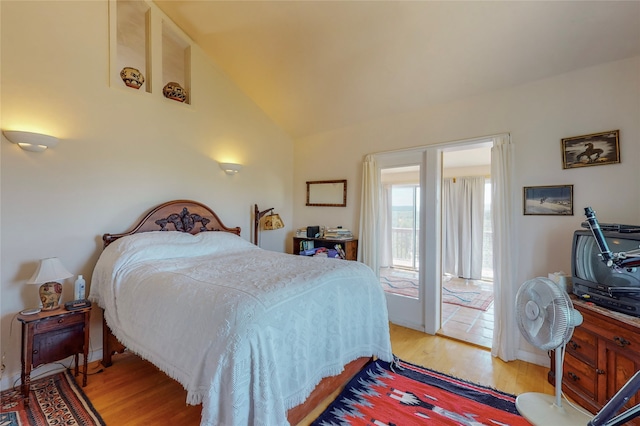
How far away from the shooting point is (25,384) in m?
1.94

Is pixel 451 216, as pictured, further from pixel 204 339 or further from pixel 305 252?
pixel 204 339

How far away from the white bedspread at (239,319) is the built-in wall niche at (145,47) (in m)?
1.64

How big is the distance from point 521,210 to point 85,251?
4.11 m

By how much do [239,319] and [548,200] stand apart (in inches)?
110

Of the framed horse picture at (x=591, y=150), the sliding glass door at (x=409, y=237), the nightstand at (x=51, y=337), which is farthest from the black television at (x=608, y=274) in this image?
the nightstand at (x=51, y=337)

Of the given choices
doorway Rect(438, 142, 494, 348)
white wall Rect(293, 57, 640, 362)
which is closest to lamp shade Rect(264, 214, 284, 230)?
white wall Rect(293, 57, 640, 362)

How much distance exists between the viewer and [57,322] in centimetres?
205

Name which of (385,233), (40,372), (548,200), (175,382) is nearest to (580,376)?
(548,200)

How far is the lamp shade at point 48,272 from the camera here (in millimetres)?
2018

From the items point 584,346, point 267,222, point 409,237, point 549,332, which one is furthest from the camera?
point 267,222

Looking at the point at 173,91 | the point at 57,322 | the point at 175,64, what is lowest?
the point at 57,322

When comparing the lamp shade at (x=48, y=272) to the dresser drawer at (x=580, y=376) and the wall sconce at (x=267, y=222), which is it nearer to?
the wall sconce at (x=267, y=222)

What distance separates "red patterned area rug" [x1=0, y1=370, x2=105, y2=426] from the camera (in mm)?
1763

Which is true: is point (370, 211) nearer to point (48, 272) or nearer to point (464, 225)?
point (464, 225)
